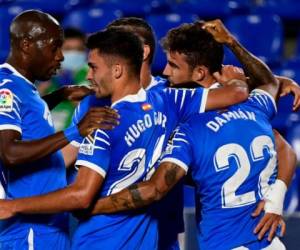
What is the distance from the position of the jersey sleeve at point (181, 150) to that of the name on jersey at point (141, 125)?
99 millimetres

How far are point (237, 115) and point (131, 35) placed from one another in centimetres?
58

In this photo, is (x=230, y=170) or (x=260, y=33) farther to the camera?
(x=260, y=33)

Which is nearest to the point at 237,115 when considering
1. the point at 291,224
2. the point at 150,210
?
the point at 150,210

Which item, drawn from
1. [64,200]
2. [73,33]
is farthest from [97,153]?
[73,33]

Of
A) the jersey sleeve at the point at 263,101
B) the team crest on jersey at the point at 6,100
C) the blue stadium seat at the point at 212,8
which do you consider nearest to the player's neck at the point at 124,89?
the team crest on jersey at the point at 6,100

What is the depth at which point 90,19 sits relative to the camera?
29.2ft

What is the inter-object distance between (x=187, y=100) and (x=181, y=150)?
329 millimetres

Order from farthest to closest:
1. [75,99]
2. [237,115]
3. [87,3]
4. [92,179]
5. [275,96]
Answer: [87,3] → [75,99] → [275,96] → [237,115] → [92,179]

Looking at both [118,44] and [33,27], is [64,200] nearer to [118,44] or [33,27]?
[118,44]

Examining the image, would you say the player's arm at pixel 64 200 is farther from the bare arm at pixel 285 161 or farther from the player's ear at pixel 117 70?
the bare arm at pixel 285 161

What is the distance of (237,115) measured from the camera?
13.1ft

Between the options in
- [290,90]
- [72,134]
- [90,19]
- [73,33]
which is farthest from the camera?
[90,19]

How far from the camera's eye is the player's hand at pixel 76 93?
179 inches

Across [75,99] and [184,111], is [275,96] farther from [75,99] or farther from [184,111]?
[75,99]
